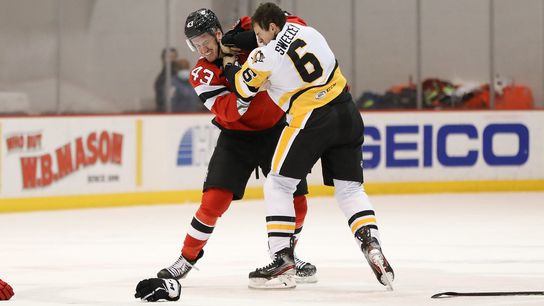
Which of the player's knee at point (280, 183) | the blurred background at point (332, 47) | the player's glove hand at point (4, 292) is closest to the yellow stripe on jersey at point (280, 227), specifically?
the player's knee at point (280, 183)

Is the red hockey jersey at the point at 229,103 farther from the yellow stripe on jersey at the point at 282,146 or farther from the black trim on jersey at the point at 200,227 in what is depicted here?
the black trim on jersey at the point at 200,227

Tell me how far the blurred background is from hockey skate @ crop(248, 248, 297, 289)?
650 cm

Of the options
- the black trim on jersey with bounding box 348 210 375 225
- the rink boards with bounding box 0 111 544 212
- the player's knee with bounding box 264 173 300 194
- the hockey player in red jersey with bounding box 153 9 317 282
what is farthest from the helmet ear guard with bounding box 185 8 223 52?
the rink boards with bounding box 0 111 544 212

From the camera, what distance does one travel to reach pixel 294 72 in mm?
6086

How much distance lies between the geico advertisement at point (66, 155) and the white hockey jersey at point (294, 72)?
201 inches

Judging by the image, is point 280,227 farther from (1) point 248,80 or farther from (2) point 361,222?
(1) point 248,80

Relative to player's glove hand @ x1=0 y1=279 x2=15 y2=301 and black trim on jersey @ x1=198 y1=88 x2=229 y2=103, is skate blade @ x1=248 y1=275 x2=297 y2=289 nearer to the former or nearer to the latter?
black trim on jersey @ x1=198 y1=88 x2=229 y2=103

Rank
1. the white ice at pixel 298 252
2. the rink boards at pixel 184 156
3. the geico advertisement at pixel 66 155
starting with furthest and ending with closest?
1. the rink boards at pixel 184 156
2. the geico advertisement at pixel 66 155
3. the white ice at pixel 298 252

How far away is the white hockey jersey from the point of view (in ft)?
19.9

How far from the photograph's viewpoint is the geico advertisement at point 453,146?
12.7 meters

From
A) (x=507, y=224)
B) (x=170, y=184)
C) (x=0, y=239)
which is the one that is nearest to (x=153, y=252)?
(x=0, y=239)

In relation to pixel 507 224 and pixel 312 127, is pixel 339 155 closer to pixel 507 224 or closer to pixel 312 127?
pixel 312 127

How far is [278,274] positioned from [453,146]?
275 inches

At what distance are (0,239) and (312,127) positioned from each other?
11.6 feet
